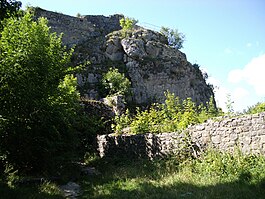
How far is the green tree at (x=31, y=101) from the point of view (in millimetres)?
7547

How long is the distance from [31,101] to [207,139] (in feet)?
18.6

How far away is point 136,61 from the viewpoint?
2792 centimetres

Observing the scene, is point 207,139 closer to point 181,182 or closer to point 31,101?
point 181,182

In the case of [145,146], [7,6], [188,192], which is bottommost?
[188,192]

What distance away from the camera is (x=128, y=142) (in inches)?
449

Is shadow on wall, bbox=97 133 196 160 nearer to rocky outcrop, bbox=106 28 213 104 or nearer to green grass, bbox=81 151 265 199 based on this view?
green grass, bbox=81 151 265 199

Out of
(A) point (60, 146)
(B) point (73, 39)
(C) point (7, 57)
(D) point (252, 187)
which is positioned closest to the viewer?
(D) point (252, 187)

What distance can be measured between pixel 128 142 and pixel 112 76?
12139 mm

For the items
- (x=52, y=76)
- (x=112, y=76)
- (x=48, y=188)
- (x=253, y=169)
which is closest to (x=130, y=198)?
(x=48, y=188)

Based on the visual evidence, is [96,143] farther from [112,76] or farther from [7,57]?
[112,76]

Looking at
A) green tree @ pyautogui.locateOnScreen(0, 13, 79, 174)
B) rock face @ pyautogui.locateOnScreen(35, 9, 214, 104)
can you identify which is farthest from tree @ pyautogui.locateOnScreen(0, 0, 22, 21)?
rock face @ pyautogui.locateOnScreen(35, 9, 214, 104)

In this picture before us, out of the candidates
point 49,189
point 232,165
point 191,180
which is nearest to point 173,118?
point 232,165

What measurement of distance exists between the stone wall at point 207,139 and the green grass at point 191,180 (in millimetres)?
428

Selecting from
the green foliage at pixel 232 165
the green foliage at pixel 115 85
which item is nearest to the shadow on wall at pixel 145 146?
the green foliage at pixel 232 165
